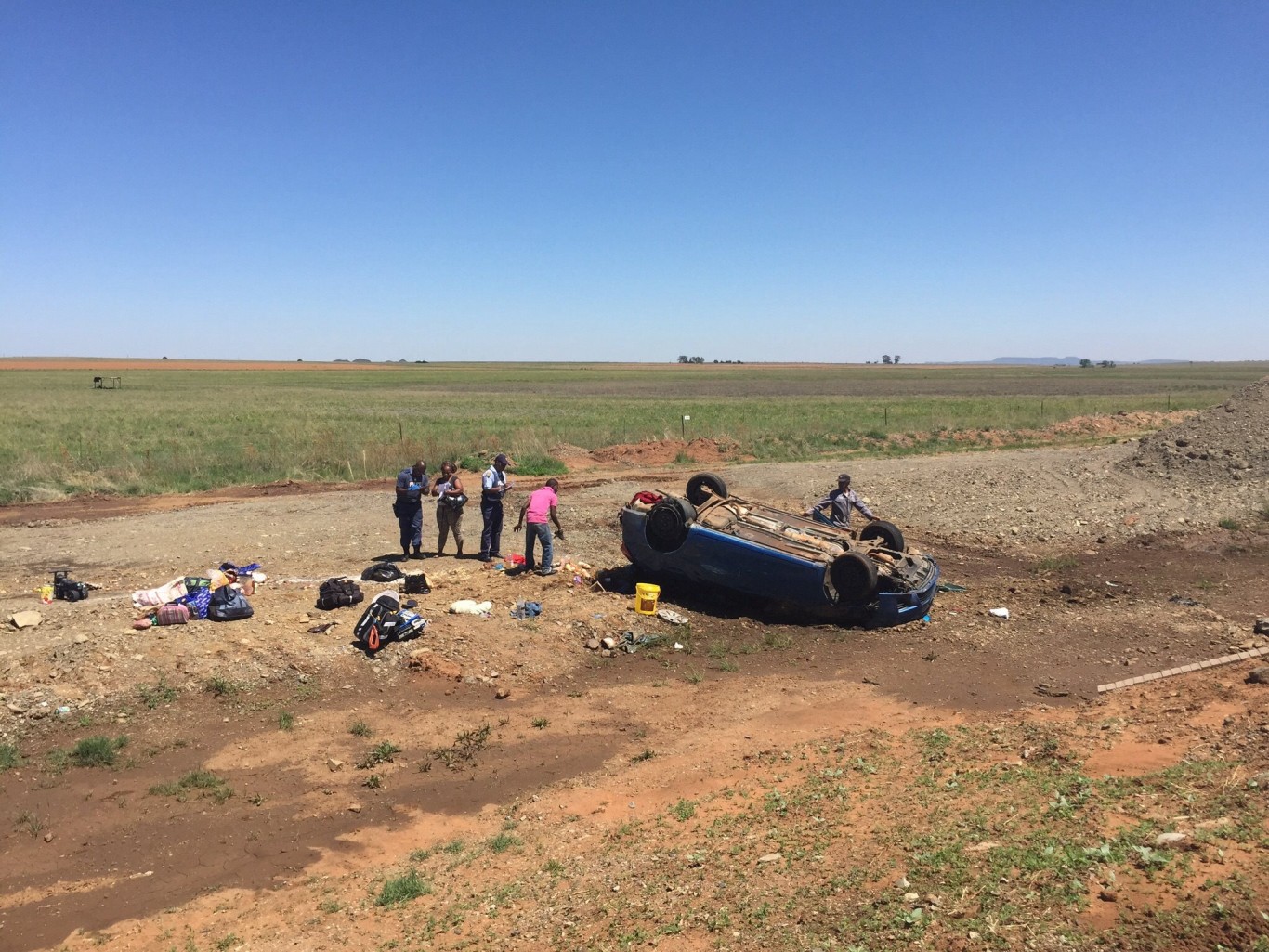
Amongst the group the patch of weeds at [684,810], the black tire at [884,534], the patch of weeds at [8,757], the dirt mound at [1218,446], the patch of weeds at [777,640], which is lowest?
the patch of weeds at [8,757]

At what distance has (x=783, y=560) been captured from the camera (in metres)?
10.4

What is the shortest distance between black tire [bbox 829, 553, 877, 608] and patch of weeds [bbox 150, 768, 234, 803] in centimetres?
655

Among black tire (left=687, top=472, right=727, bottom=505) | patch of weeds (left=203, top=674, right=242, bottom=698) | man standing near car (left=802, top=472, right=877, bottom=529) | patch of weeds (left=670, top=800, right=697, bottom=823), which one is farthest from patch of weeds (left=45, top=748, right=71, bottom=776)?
man standing near car (left=802, top=472, right=877, bottom=529)

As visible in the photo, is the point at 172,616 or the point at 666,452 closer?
the point at 172,616

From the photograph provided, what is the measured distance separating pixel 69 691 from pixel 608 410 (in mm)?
44134

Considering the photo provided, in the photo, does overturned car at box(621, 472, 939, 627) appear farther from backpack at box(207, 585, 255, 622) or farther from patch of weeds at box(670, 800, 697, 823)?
backpack at box(207, 585, 255, 622)

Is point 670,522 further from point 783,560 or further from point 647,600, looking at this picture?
point 783,560

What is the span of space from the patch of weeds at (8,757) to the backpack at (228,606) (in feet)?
8.20

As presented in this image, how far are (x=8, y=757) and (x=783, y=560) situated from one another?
7794 mm

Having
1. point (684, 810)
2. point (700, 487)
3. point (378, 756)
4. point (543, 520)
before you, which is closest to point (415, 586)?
point (543, 520)

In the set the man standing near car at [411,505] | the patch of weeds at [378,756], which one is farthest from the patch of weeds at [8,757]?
the man standing near car at [411,505]

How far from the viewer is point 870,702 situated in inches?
334

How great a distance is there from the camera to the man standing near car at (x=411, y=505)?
12727 millimetres

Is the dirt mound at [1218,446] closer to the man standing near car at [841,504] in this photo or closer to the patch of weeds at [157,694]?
the man standing near car at [841,504]
